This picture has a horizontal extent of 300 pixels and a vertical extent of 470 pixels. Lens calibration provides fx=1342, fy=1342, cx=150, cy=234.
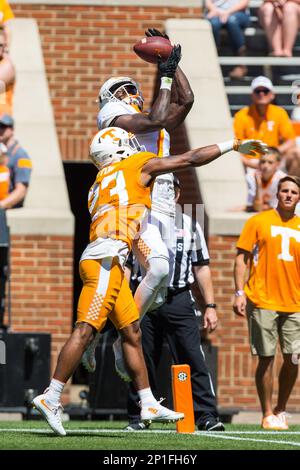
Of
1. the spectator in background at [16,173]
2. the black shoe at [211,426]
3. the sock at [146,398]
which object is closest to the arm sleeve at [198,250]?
the black shoe at [211,426]

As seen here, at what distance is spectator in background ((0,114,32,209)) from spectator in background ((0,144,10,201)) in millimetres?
46

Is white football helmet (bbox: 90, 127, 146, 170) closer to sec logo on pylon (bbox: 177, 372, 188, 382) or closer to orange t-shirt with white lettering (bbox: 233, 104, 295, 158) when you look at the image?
sec logo on pylon (bbox: 177, 372, 188, 382)

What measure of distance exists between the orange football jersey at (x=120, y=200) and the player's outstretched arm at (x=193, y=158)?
0.06 meters

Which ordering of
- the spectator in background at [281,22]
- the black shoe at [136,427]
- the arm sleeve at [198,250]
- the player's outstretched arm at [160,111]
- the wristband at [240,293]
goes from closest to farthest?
the player's outstretched arm at [160,111] → the black shoe at [136,427] → the arm sleeve at [198,250] → the wristband at [240,293] → the spectator in background at [281,22]

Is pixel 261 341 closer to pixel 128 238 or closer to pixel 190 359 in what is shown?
pixel 190 359

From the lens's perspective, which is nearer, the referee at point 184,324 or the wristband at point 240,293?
the referee at point 184,324

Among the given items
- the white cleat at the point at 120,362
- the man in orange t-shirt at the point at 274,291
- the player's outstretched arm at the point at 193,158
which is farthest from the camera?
the man in orange t-shirt at the point at 274,291

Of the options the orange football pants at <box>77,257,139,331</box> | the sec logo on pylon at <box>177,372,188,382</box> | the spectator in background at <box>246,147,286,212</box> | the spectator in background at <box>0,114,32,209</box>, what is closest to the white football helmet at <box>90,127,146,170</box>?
the orange football pants at <box>77,257,139,331</box>

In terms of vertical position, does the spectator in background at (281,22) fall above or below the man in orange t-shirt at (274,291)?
above

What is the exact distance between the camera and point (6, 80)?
15508mm

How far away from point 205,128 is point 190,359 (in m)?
5.63

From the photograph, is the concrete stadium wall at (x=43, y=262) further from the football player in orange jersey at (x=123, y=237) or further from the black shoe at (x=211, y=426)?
the football player in orange jersey at (x=123, y=237)

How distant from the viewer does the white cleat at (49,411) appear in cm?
796

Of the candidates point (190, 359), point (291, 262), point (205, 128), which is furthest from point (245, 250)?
point (205, 128)
